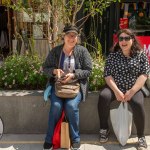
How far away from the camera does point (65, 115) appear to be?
421 cm

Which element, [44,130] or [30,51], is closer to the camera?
[44,130]

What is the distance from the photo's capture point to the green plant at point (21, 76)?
4.82m

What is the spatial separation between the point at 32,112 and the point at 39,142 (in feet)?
1.38

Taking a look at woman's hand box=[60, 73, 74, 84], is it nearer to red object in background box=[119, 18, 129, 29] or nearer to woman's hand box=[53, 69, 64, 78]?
woman's hand box=[53, 69, 64, 78]

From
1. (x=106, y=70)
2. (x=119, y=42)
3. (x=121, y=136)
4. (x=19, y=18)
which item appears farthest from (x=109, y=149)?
(x=19, y=18)

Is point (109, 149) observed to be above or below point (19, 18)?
below

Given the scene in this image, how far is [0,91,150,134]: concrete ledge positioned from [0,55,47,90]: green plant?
211mm

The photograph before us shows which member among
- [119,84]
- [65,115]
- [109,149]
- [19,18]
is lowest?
[109,149]

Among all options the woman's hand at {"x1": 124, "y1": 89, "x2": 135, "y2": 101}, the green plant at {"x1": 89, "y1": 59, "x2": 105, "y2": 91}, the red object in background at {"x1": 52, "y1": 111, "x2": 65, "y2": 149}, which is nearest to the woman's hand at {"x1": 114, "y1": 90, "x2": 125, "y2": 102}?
the woman's hand at {"x1": 124, "y1": 89, "x2": 135, "y2": 101}

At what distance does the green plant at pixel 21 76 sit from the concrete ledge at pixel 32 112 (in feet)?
0.69

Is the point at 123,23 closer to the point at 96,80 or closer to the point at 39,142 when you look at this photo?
the point at 96,80

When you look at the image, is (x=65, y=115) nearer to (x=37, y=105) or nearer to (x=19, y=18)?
(x=37, y=105)

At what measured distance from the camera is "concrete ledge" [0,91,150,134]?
180 inches

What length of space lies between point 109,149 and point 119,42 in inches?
53.2
